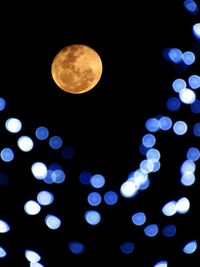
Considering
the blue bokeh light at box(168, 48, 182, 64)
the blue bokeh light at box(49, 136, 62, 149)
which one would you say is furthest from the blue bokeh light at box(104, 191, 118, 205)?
the blue bokeh light at box(168, 48, 182, 64)

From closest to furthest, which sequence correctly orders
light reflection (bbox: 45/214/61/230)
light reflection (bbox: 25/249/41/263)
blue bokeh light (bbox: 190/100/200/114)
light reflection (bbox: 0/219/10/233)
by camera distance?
light reflection (bbox: 25/249/41/263)
light reflection (bbox: 0/219/10/233)
light reflection (bbox: 45/214/61/230)
blue bokeh light (bbox: 190/100/200/114)

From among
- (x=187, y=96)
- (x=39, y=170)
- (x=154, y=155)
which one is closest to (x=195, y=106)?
(x=187, y=96)

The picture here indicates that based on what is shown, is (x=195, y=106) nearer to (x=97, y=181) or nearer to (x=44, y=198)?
(x=97, y=181)

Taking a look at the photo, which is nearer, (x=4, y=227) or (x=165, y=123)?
(x=4, y=227)

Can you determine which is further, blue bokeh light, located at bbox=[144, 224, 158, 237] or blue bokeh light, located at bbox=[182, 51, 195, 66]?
blue bokeh light, located at bbox=[182, 51, 195, 66]

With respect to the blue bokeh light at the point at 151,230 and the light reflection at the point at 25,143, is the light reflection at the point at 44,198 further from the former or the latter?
the blue bokeh light at the point at 151,230

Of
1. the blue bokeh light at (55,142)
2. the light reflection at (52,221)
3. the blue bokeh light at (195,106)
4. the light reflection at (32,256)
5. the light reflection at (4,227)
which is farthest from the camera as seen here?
the blue bokeh light at (55,142)

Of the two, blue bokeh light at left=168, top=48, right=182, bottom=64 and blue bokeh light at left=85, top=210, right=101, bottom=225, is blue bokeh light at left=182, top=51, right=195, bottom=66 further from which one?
blue bokeh light at left=85, top=210, right=101, bottom=225

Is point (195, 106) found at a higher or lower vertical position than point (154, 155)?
higher

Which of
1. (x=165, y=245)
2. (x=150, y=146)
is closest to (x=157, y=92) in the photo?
(x=150, y=146)

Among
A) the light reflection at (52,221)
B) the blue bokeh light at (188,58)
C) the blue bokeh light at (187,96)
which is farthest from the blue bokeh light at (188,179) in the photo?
the light reflection at (52,221)

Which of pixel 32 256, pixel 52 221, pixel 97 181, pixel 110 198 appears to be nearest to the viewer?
pixel 32 256
